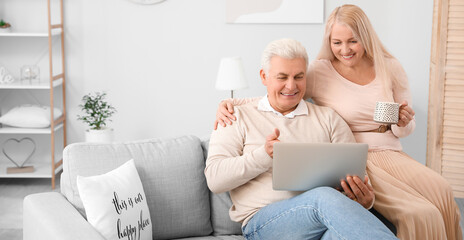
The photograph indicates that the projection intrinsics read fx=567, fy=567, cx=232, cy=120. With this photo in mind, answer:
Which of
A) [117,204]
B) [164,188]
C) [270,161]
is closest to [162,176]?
[164,188]

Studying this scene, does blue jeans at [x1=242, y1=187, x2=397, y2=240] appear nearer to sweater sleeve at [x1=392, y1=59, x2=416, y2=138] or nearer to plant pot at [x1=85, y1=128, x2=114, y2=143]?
sweater sleeve at [x1=392, y1=59, x2=416, y2=138]

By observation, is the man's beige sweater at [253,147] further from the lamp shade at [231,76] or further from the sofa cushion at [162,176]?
the lamp shade at [231,76]

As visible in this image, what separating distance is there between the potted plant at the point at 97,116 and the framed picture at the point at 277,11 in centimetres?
118

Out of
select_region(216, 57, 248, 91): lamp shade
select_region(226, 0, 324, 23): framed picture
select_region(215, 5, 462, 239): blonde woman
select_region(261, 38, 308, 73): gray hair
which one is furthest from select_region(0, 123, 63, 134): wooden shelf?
select_region(261, 38, 308, 73): gray hair

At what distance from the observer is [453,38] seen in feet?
12.4

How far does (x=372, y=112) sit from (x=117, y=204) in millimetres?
1100

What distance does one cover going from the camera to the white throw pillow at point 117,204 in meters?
→ 1.84

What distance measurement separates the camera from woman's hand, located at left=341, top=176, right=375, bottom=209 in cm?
191

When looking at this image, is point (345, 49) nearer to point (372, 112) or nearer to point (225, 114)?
point (372, 112)

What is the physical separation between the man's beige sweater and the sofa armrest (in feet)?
1.69

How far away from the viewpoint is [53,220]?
1.78 m

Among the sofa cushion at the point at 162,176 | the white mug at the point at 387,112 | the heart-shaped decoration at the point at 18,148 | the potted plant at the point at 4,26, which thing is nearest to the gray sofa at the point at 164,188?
the sofa cushion at the point at 162,176

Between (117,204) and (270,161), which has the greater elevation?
(270,161)

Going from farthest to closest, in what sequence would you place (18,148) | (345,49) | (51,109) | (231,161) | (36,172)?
(18,148) → (36,172) → (51,109) → (345,49) → (231,161)
